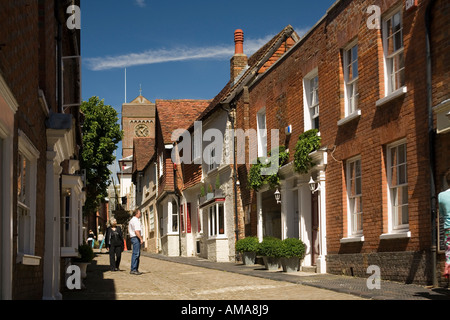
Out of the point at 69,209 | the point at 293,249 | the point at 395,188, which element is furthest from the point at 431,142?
the point at 69,209

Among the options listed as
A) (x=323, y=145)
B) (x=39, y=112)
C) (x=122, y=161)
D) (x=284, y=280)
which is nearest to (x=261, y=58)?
(x=323, y=145)

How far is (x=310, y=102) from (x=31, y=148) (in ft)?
36.2

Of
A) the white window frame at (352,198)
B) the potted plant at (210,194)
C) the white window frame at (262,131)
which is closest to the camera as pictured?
the white window frame at (352,198)

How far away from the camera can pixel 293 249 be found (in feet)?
58.1

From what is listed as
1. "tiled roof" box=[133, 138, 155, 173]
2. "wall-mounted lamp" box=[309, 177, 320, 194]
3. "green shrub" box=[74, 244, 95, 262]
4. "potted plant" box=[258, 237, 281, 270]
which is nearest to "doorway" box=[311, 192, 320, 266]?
"wall-mounted lamp" box=[309, 177, 320, 194]

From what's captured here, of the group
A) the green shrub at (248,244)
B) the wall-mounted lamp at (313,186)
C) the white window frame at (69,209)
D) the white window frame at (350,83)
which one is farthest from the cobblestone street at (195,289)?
the white window frame at (350,83)

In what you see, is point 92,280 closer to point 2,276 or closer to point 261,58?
point 2,276

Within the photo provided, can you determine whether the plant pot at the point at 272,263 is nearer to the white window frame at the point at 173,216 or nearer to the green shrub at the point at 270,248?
the green shrub at the point at 270,248

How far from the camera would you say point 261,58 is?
25312 millimetres

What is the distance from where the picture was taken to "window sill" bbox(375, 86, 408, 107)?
13.2 m

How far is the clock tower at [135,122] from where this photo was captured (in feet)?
330

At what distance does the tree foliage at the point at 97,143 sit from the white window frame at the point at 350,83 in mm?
18623

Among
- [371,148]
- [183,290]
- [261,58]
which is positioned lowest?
[183,290]

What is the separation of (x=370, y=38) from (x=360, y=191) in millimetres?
3333
